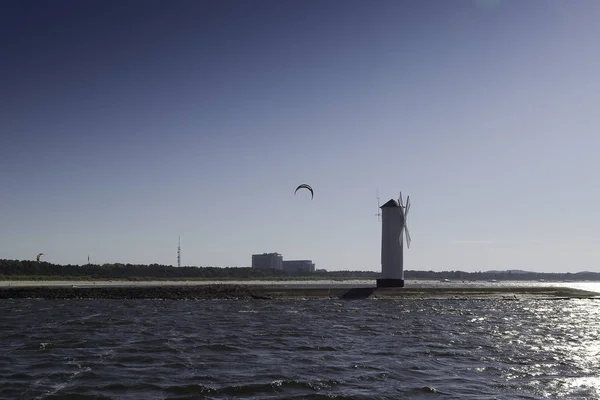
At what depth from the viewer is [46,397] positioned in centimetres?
1298

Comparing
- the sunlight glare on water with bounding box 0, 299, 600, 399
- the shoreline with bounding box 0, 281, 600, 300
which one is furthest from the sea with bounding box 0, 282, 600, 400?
the shoreline with bounding box 0, 281, 600, 300

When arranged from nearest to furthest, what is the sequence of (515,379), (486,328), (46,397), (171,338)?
(46,397)
(515,379)
(171,338)
(486,328)

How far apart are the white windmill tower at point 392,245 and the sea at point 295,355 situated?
14.6 meters

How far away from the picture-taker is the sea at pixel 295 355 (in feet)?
45.3

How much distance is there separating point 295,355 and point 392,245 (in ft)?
106

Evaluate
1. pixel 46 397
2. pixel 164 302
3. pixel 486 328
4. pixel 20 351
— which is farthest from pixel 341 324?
pixel 164 302

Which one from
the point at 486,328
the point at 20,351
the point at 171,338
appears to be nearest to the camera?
the point at 20,351

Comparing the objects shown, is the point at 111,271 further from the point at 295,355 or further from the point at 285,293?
the point at 295,355

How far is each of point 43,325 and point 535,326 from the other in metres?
25.9

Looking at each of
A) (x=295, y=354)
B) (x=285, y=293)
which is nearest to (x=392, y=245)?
(x=285, y=293)

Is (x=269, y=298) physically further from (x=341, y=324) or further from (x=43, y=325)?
(x=43, y=325)

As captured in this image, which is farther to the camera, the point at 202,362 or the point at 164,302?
the point at 164,302

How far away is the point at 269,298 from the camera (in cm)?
4462

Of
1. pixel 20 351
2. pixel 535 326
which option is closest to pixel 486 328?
pixel 535 326
